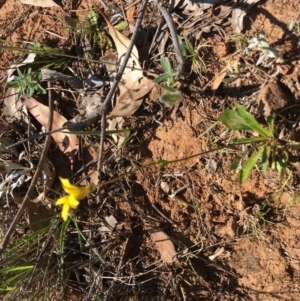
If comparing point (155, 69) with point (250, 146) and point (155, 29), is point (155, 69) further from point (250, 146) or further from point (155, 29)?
point (250, 146)

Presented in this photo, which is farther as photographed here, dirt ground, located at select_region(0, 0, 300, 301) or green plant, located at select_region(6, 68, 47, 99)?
green plant, located at select_region(6, 68, 47, 99)

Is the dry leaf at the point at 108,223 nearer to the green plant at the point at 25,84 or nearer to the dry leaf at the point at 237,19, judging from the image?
the green plant at the point at 25,84

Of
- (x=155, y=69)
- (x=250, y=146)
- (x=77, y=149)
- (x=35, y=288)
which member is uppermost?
(x=155, y=69)

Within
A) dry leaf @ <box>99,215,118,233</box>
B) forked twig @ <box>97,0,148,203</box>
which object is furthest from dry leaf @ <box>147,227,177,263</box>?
forked twig @ <box>97,0,148,203</box>

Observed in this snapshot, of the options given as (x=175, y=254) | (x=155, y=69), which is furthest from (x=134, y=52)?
(x=175, y=254)

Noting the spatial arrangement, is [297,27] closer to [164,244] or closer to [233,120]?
[233,120]

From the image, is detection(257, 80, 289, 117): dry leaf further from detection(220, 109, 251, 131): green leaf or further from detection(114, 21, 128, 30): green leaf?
detection(114, 21, 128, 30): green leaf

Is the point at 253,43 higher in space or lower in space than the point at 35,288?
higher
